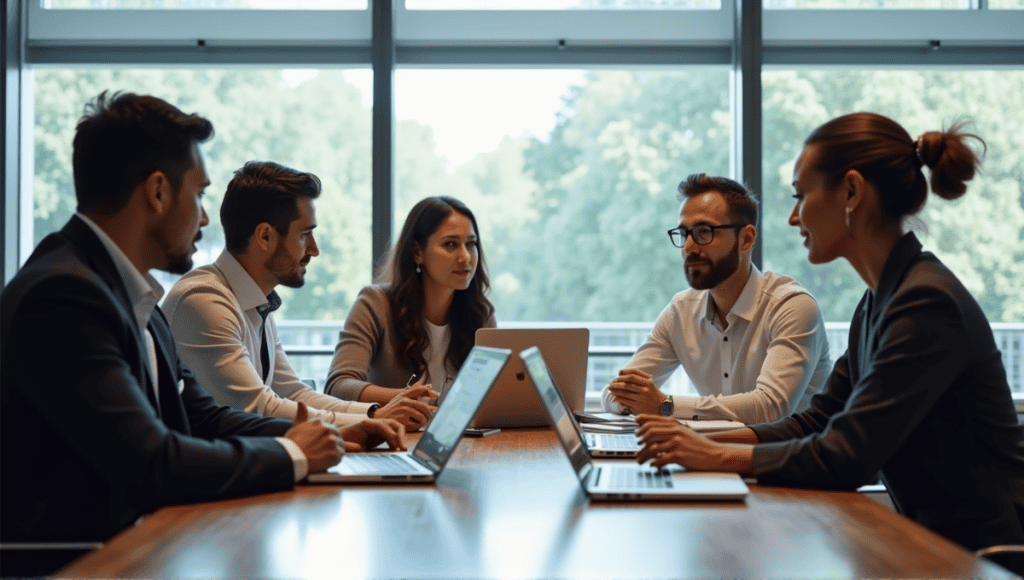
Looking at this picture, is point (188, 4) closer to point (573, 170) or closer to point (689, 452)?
point (573, 170)

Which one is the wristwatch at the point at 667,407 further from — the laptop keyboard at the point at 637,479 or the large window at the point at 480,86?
the large window at the point at 480,86

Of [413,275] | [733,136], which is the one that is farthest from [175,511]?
[733,136]

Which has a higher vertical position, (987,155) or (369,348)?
(987,155)

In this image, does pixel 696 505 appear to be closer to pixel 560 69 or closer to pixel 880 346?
pixel 880 346

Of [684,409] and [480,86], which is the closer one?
[684,409]

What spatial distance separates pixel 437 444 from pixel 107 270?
720mm

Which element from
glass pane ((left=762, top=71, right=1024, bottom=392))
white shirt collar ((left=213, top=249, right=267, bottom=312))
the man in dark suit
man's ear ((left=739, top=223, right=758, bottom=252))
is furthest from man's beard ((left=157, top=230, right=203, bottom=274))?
glass pane ((left=762, top=71, right=1024, bottom=392))

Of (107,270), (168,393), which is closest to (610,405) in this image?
(168,393)

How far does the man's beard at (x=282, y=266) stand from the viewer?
2889mm

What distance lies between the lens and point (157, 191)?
5.50ft

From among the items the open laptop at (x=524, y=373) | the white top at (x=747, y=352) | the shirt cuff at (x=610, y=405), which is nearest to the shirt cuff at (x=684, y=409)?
the white top at (x=747, y=352)

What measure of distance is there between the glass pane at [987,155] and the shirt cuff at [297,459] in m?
3.83

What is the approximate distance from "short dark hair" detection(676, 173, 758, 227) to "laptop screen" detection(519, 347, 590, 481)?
1550mm

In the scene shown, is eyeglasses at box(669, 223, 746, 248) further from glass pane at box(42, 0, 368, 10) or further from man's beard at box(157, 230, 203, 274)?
glass pane at box(42, 0, 368, 10)
